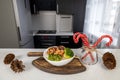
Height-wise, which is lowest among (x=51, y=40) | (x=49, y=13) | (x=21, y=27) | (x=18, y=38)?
(x=51, y=40)

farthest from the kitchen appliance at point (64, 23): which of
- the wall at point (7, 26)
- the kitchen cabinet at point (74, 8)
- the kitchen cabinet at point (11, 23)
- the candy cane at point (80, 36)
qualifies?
the candy cane at point (80, 36)

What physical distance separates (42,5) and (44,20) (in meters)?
0.38

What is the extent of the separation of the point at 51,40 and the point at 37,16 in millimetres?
750

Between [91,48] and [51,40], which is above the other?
[91,48]

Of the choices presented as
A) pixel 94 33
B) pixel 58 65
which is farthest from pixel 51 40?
pixel 58 65

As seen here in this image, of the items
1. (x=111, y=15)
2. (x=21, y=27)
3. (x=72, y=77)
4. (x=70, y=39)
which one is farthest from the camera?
(x=70, y=39)

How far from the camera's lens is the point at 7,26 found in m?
1.77

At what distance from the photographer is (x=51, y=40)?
2451 millimetres

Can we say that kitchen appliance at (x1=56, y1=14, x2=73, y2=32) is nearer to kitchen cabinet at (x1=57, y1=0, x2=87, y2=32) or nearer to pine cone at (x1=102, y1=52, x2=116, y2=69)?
kitchen cabinet at (x1=57, y1=0, x2=87, y2=32)

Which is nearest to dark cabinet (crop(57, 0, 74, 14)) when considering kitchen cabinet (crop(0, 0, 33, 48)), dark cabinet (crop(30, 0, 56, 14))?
dark cabinet (crop(30, 0, 56, 14))

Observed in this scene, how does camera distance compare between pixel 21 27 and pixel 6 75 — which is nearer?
pixel 6 75

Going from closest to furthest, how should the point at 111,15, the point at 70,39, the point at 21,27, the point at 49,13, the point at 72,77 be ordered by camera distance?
the point at 72,77, the point at 111,15, the point at 21,27, the point at 70,39, the point at 49,13

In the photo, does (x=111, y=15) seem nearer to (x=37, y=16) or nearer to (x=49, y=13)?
(x=49, y=13)

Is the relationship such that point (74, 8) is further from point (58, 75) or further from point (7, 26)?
point (58, 75)
